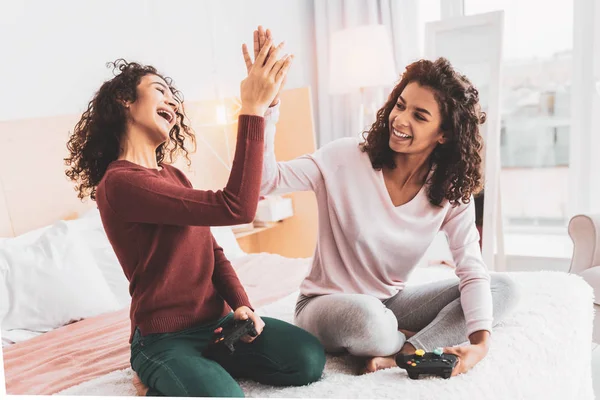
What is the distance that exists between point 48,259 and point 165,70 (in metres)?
0.84

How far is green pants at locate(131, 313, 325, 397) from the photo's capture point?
101 centimetres

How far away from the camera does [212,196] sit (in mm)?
997

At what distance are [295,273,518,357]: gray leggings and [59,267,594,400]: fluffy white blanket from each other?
0.18ft

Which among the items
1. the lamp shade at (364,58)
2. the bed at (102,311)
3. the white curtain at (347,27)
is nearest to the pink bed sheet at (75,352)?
the bed at (102,311)

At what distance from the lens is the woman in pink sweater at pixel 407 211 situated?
1.25m

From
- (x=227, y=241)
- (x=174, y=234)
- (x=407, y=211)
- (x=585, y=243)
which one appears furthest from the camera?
(x=227, y=241)

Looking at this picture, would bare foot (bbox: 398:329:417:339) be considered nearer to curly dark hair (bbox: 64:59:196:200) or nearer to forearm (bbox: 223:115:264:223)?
forearm (bbox: 223:115:264:223)

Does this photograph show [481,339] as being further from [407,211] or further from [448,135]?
[448,135]

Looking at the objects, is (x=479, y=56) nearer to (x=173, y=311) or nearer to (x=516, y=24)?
(x=516, y=24)

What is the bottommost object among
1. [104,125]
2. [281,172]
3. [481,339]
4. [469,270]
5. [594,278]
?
[594,278]

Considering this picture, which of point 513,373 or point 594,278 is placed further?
point 594,278

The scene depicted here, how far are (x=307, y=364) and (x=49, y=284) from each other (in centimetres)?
86

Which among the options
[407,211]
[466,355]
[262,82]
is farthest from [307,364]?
[262,82]

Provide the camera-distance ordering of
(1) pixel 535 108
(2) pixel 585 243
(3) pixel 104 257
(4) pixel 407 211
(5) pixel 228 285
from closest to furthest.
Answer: (5) pixel 228 285 < (4) pixel 407 211 < (3) pixel 104 257 < (2) pixel 585 243 < (1) pixel 535 108
